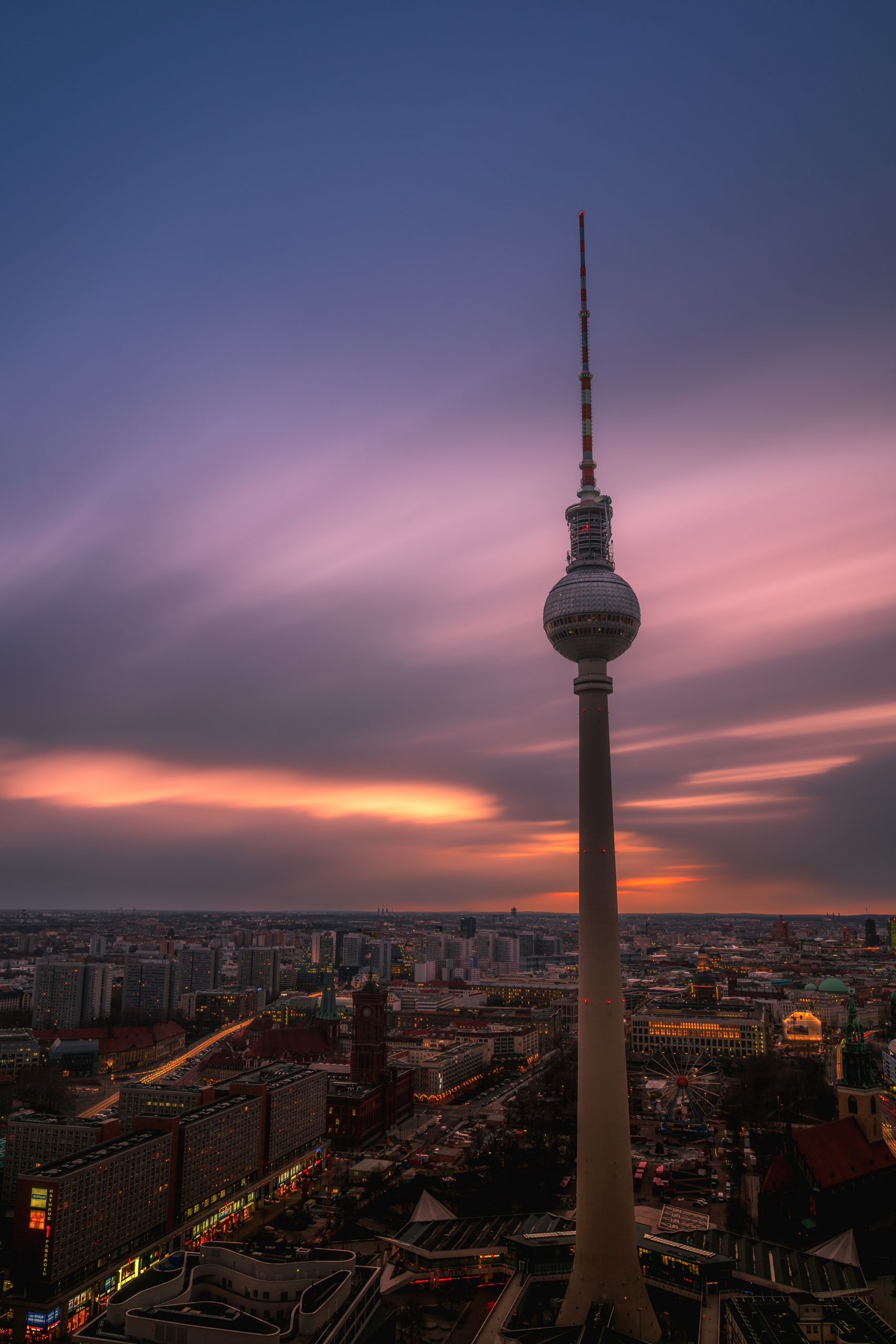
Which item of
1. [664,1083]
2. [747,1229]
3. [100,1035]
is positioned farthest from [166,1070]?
[747,1229]

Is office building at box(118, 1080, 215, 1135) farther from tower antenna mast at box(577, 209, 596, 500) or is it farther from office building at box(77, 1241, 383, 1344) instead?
tower antenna mast at box(577, 209, 596, 500)

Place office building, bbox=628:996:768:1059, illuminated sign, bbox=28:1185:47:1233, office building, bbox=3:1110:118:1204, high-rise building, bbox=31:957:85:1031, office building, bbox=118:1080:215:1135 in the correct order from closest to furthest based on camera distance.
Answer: illuminated sign, bbox=28:1185:47:1233
office building, bbox=3:1110:118:1204
office building, bbox=118:1080:215:1135
office building, bbox=628:996:768:1059
high-rise building, bbox=31:957:85:1031

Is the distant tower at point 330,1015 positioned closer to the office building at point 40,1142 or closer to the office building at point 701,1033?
the office building at point 701,1033

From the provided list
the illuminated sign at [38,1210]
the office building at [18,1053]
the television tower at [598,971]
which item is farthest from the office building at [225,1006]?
the television tower at [598,971]

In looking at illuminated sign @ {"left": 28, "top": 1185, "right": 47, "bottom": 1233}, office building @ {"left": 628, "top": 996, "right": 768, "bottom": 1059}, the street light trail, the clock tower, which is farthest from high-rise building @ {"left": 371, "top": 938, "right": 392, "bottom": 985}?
illuminated sign @ {"left": 28, "top": 1185, "right": 47, "bottom": 1233}

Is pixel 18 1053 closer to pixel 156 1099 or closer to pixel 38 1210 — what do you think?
pixel 156 1099

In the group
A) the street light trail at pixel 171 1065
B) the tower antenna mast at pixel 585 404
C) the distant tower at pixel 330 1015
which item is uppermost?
the tower antenna mast at pixel 585 404

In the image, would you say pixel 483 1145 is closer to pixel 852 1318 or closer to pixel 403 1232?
pixel 403 1232
